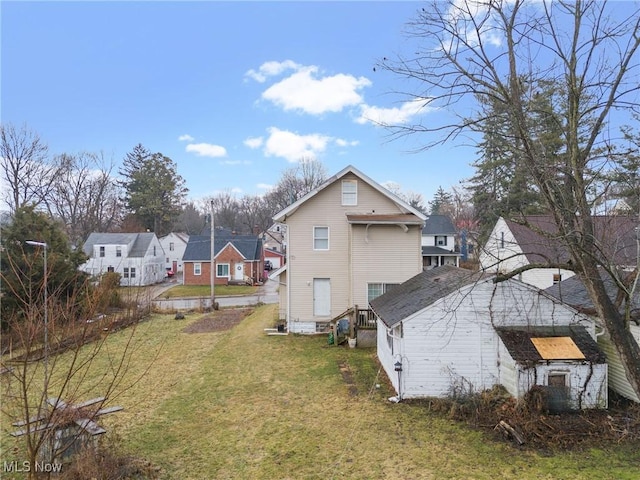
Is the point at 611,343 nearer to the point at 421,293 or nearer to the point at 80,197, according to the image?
the point at 421,293

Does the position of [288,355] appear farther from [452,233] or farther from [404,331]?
[452,233]

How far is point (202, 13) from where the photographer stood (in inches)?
484

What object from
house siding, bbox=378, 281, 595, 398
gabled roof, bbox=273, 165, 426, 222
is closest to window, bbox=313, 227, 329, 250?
gabled roof, bbox=273, 165, 426, 222

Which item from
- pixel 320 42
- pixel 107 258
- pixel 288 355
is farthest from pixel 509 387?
pixel 107 258

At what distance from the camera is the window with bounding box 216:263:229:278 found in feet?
131

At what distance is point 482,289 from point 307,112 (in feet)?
63.1

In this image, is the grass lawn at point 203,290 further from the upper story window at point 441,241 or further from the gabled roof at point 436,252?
the upper story window at point 441,241

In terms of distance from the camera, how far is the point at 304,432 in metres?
7.89

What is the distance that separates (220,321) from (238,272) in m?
18.9

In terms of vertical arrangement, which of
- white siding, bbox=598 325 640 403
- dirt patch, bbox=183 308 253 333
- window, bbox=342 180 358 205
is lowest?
dirt patch, bbox=183 308 253 333

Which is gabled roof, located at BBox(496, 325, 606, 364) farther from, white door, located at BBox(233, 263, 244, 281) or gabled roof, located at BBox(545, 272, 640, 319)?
white door, located at BBox(233, 263, 244, 281)

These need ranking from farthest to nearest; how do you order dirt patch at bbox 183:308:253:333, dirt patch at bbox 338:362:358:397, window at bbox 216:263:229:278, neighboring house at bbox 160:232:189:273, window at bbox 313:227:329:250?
neighboring house at bbox 160:232:189:273
window at bbox 216:263:229:278
dirt patch at bbox 183:308:253:333
window at bbox 313:227:329:250
dirt patch at bbox 338:362:358:397

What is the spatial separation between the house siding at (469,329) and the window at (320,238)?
809 cm

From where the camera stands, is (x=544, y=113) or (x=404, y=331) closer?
(x=544, y=113)
